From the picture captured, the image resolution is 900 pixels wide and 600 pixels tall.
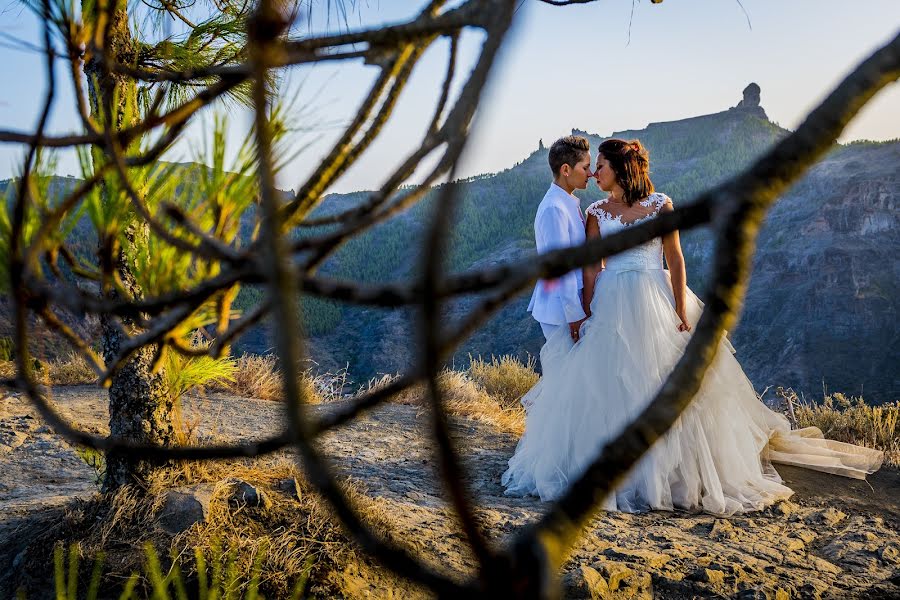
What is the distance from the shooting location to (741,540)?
10.1ft

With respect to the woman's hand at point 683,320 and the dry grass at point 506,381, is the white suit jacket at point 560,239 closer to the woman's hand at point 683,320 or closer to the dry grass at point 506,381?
the woman's hand at point 683,320

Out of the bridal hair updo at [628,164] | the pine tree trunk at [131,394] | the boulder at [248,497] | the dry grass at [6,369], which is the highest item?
the bridal hair updo at [628,164]

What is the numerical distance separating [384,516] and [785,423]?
2840 mm

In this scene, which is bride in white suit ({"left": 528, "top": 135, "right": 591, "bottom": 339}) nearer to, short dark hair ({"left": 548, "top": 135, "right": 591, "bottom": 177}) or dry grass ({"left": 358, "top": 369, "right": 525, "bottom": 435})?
short dark hair ({"left": 548, "top": 135, "right": 591, "bottom": 177})

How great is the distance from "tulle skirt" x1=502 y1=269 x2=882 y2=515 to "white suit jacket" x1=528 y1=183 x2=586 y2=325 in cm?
11

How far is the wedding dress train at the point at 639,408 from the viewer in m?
3.44

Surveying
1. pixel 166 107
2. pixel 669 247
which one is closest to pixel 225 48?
pixel 166 107

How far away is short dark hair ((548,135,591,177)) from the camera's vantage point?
11.9ft

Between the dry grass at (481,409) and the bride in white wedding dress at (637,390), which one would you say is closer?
the bride in white wedding dress at (637,390)

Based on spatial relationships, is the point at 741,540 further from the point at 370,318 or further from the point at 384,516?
the point at 370,318

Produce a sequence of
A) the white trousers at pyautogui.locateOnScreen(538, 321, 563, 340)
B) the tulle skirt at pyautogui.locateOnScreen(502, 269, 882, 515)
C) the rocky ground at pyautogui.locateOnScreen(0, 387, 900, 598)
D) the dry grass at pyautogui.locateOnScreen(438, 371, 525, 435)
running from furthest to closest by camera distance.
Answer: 1. the dry grass at pyautogui.locateOnScreen(438, 371, 525, 435)
2. the white trousers at pyautogui.locateOnScreen(538, 321, 563, 340)
3. the tulle skirt at pyautogui.locateOnScreen(502, 269, 882, 515)
4. the rocky ground at pyautogui.locateOnScreen(0, 387, 900, 598)

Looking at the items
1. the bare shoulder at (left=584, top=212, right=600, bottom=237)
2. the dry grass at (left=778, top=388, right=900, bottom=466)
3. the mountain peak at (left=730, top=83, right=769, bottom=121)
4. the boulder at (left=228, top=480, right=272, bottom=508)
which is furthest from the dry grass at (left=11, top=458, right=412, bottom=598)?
the mountain peak at (left=730, top=83, right=769, bottom=121)

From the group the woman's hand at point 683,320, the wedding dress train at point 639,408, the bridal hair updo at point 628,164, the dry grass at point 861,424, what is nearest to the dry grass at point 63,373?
the wedding dress train at point 639,408

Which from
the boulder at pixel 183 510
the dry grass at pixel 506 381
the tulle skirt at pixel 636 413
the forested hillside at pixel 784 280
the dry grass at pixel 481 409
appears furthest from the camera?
the forested hillside at pixel 784 280
